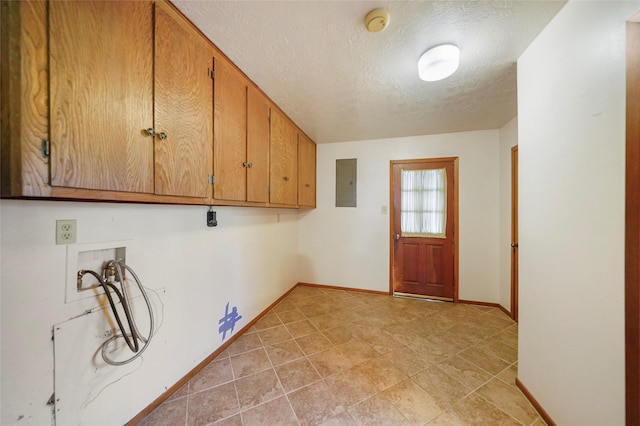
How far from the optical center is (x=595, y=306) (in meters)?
0.95

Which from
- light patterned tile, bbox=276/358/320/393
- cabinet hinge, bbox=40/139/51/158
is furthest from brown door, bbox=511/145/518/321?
cabinet hinge, bbox=40/139/51/158

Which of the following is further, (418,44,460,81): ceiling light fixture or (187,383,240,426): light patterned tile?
(418,44,460,81): ceiling light fixture

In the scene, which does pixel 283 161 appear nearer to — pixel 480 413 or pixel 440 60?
pixel 440 60

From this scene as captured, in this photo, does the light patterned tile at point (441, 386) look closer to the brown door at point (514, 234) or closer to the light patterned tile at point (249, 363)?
the light patterned tile at point (249, 363)

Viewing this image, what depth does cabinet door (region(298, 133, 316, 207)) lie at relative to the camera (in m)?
2.90

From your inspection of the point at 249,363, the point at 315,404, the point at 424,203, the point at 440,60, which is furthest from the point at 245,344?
the point at 424,203

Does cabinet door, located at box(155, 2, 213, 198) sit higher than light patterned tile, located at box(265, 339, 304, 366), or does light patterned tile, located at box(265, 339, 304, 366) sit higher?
cabinet door, located at box(155, 2, 213, 198)

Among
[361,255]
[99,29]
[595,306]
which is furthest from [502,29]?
[361,255]

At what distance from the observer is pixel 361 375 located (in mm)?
1613

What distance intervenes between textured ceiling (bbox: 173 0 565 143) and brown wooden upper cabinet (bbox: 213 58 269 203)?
147mm

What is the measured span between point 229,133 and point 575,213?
6.94 feet

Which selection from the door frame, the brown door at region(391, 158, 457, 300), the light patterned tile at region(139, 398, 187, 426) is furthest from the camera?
the brown door at region(391, 158, 457, 300)

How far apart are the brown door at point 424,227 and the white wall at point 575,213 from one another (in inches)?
64.1

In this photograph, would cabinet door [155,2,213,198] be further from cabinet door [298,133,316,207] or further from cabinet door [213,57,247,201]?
cabinet door [298,133,316,207]
